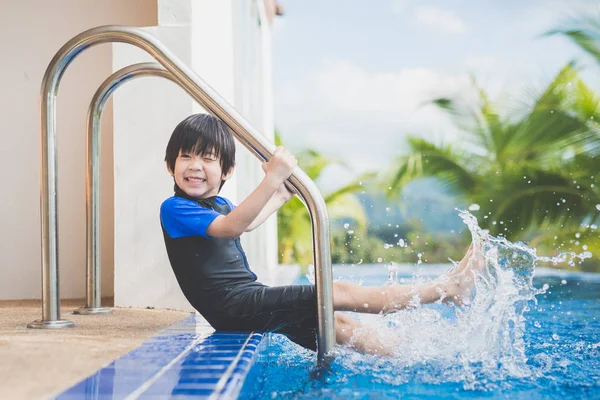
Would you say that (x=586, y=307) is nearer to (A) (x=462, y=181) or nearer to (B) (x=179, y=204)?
(B) (x=179, y=204)

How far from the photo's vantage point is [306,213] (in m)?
10.8

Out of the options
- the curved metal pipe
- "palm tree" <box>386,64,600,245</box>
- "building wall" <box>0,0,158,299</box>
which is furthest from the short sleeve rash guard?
"palm tree" <box>386,64,600,245</box>

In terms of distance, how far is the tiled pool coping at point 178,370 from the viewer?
4.51 ft

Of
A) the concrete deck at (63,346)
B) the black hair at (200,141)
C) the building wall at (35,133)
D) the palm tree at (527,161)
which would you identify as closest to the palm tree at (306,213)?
the palm tree at (527,161)

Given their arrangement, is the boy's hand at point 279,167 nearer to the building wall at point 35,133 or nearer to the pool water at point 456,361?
the pool water at point 456,361

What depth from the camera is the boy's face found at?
232 centimetres

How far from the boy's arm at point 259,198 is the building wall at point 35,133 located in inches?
74.5

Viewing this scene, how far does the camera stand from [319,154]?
11414 mm

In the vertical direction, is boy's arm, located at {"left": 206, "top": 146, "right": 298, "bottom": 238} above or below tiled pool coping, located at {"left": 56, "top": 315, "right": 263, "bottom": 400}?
above

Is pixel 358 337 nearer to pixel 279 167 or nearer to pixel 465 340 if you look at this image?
pixel 465 340

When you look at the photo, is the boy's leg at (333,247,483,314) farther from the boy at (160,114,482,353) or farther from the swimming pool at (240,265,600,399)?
the swimming pool at (240,265,600,399)

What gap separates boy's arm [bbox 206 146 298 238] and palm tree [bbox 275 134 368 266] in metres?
8.33

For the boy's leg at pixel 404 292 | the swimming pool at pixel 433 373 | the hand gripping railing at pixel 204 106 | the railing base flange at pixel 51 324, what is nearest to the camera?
the swimming pool at pixel 433 373

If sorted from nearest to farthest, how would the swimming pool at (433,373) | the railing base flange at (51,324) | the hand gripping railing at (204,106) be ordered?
the swimming pool at (433,373)
the hand gripping railing at (204,106)
the railing base flange at (51,324)
